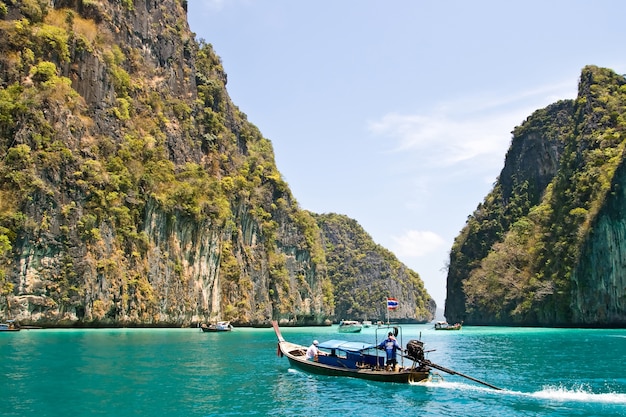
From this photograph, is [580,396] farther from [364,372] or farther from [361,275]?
[361,275]

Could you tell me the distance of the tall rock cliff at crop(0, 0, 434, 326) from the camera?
157 feet

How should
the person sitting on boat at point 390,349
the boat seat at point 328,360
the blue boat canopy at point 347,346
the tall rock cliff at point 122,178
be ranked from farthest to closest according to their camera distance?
the tall rock cliff at point 122,178
the boat seat at point 328,360
the blue boat canopy at point 347,346
the person sitting on boat at point 390,349

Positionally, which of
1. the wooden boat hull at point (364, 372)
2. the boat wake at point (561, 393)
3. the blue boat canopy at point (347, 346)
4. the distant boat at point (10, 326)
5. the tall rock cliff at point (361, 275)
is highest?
the tall rock cliff at point (361, 275)

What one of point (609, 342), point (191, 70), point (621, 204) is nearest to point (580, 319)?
point (621, 204)

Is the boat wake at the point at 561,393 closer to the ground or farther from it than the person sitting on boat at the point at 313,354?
closer to the ground

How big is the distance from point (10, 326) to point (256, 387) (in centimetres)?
2955

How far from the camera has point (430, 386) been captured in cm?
2405

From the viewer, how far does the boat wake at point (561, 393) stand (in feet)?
66.9

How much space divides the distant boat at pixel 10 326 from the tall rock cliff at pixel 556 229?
6244cm

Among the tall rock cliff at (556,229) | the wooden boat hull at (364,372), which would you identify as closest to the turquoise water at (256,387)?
the wooden boat hull at (364,372)

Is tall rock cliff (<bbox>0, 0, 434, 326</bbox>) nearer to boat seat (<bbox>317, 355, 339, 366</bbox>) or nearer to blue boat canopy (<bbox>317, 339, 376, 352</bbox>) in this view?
boat seat (<bbox>317, 355, 339, 366</bbox>)

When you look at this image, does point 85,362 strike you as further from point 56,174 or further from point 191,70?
point 191,70

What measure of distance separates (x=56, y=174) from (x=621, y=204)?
60891 millimetres

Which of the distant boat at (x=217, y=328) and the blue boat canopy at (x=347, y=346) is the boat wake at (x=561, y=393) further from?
the distant boat at (x=217, y=328)
